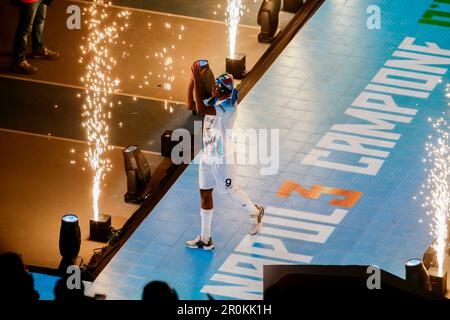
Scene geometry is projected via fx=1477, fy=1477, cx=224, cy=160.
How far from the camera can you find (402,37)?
20.3 m

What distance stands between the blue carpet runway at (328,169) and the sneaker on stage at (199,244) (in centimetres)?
8

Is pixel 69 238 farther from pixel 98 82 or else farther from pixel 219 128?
pixel 98 82

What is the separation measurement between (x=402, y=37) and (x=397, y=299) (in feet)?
34.3

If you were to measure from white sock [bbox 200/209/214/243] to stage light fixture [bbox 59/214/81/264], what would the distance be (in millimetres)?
1307

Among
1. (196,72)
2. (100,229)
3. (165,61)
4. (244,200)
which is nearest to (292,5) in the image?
(165,61)

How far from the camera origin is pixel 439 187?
16.8m

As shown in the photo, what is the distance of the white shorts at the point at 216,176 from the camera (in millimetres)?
15234

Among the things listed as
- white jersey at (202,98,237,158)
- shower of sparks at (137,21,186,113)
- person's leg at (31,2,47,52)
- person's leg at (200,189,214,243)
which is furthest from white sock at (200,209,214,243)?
person's leg at (31,2,47,52)

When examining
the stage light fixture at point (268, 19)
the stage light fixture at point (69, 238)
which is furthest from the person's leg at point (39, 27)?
the stage light fixture at point (69, 238)

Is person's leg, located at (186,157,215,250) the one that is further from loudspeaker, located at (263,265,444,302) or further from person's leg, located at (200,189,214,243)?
loudspeaker, located at (263,265,444,302)

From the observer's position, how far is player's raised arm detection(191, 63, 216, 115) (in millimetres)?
15117

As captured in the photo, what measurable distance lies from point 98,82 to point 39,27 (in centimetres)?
110

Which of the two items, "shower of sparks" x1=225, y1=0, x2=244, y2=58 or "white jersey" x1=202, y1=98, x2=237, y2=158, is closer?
"white jersey" x1=202, y1=98, x2=237, y2=158

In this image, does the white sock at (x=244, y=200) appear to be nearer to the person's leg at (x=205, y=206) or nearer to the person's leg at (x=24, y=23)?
the person's leg at (x=205, y=206)
